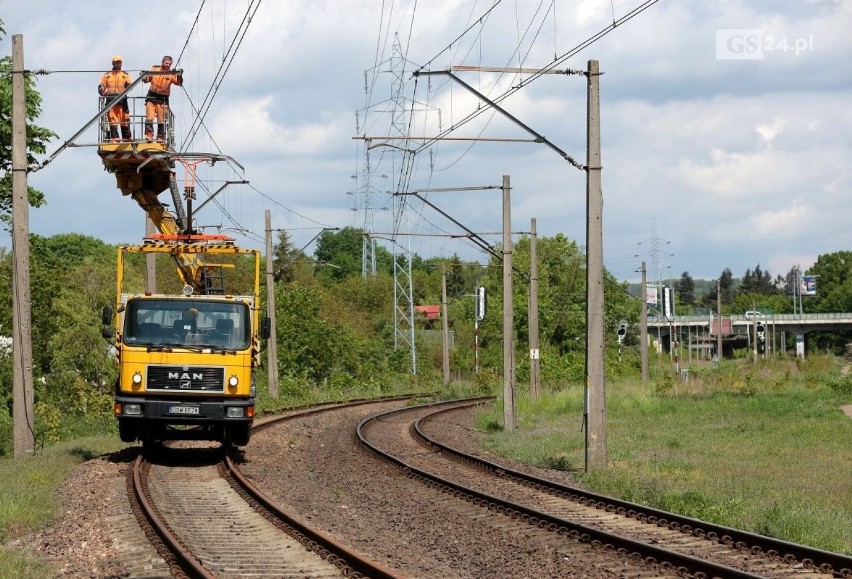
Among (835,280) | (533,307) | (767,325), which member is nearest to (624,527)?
(533,307)

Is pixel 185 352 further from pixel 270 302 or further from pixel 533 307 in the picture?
pixel 270 302

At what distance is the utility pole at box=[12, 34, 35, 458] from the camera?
21922mm

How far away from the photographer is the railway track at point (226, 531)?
34.7 ft

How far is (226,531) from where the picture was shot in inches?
511

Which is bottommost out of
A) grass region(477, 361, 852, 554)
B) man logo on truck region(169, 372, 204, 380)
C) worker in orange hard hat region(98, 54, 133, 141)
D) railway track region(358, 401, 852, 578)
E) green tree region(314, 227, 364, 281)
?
grass region(477, 361, 852, 554)

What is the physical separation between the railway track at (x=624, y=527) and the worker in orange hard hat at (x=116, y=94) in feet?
27.6

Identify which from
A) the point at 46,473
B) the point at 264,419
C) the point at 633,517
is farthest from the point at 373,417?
the point at 633,517

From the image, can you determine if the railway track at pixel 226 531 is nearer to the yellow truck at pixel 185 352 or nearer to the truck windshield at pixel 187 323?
the yellow truck at pixel 185 352

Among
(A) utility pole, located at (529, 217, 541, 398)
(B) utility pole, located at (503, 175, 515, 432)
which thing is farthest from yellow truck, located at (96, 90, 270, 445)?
(A) utility pole, located at (529, 217, 541, 398)

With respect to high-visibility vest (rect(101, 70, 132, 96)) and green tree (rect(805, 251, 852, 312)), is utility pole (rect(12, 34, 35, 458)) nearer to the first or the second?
high-visibility vest (rect(101, 70, 132, 96))

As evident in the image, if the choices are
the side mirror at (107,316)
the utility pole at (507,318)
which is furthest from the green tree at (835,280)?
the side mirror at (107,316)

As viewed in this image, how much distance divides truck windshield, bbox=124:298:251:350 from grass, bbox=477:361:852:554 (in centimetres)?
646

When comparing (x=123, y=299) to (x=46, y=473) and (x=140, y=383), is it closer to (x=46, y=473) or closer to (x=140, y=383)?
(x=140, y=383)

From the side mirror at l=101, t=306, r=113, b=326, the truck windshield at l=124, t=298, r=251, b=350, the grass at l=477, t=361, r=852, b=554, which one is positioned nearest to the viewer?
the grass at l=477, t=361, r=852, b=554
